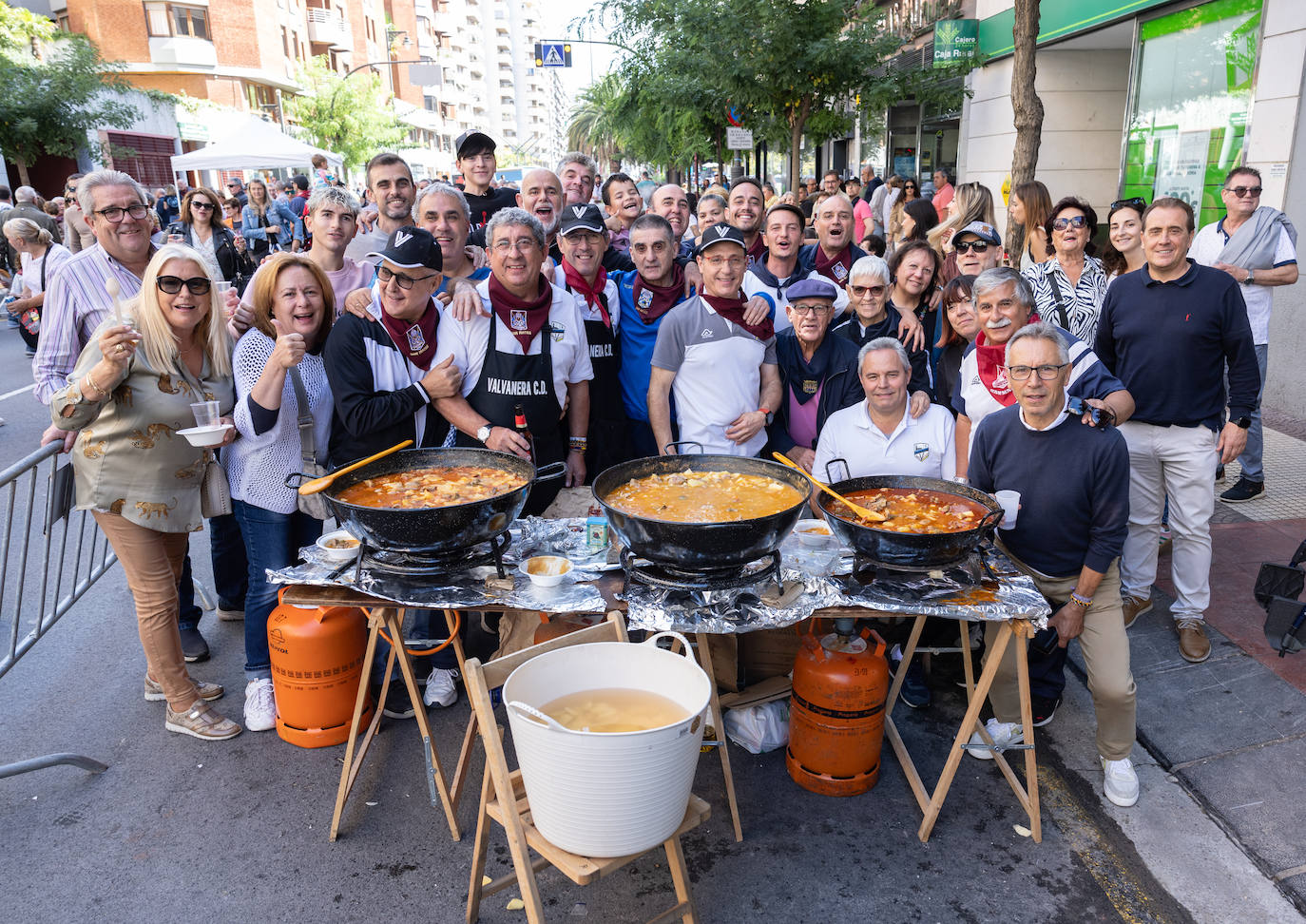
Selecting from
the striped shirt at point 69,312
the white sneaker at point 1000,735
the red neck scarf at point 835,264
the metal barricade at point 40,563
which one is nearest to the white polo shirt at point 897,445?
the white sneaker at point 1000,735

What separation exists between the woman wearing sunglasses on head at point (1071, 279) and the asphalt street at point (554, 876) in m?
2.41

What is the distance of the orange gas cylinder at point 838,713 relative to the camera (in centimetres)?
367

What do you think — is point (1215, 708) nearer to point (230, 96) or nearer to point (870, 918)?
point (870, 918)

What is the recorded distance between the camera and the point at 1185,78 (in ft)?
32.9

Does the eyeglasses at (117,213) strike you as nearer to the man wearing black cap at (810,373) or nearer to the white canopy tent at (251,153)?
the man wearing black cap at (810,373)

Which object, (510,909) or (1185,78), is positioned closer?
(510,909)

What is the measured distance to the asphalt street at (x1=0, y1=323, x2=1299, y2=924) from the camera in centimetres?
320

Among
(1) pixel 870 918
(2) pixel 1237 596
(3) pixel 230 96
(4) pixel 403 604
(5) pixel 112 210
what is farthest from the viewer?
(3) pixel 230 96

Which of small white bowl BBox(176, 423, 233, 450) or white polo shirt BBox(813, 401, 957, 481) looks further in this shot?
white polo shirt BBox(813, 401, 957, 481)

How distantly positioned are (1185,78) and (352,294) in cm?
1012

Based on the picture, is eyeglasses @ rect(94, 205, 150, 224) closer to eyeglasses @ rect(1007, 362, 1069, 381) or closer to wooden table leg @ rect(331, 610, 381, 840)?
wooden table leg @ rect(331, 610, 381, 840)

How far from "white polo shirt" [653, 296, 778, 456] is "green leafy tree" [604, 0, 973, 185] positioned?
10552mm

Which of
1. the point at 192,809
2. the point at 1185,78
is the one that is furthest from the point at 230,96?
the point at 192,809

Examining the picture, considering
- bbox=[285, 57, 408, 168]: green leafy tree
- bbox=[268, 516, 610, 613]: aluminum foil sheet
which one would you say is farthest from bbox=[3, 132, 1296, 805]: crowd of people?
bbox=[285, 57, 408, 168]: green leafy tree
